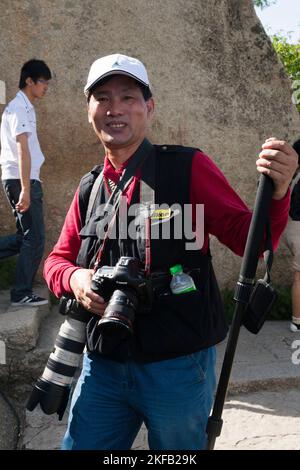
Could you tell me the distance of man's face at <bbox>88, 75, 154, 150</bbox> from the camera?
6.35 ft

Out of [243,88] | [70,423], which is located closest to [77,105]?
[243,88]

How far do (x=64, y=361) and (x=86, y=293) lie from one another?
0.29 metres

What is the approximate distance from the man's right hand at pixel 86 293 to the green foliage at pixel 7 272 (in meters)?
3.29

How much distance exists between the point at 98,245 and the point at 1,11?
3.87 metres

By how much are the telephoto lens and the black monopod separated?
1.64 ft

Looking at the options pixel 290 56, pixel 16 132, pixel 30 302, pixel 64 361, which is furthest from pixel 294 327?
pixel 290 56

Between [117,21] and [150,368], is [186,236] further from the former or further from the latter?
[117,21]

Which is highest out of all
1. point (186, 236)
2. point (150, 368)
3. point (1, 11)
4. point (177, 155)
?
point (1, 11)

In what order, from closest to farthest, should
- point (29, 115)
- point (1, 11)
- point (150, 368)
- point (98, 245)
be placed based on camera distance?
point (150, 368) < point (98, 245) < point (29, 115) < point (1, 11)

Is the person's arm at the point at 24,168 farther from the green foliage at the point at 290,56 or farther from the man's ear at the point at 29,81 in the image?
the green foliage at the point at 290,56

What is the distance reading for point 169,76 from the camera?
518 centimetres

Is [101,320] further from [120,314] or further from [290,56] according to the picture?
[290,56]

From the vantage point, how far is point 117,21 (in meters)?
5.12

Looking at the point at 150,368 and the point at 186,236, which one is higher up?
the point at 186,236
